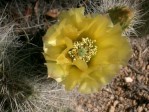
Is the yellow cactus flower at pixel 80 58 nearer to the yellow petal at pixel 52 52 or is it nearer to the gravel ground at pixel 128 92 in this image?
the yellow petal at pixel 52 52

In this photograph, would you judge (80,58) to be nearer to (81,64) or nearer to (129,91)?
(81,64)

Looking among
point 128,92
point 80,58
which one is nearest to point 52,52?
point 80,58

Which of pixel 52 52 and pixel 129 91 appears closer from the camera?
pixel 52 52

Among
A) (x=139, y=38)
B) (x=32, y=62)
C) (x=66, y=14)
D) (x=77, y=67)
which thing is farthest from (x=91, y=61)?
(x=139, y=38)

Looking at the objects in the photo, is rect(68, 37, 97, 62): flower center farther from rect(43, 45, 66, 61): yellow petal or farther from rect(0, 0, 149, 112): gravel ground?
rect(0, 0, 149, 112): gravel ground

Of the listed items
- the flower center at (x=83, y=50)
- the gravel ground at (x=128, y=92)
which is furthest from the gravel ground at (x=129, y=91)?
the flower center at (x=83, y=50)

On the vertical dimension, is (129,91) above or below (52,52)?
below
